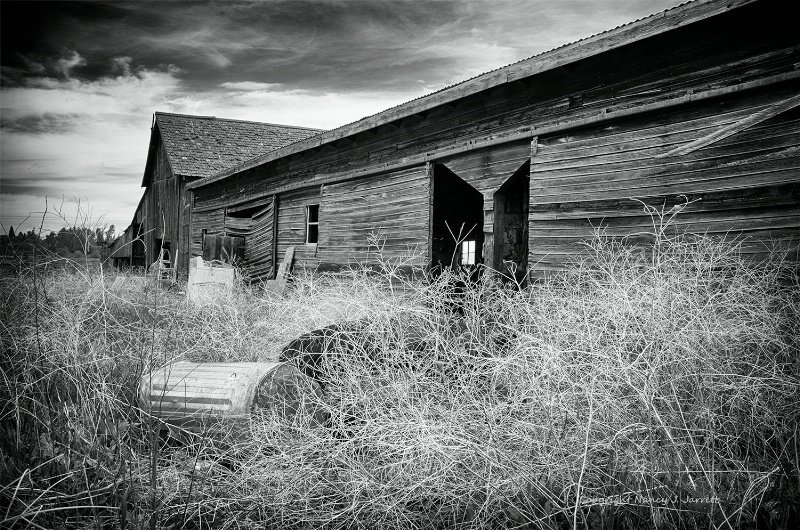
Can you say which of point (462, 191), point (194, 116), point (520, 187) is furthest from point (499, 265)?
point (194, 116)

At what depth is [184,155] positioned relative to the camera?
20.6 meters

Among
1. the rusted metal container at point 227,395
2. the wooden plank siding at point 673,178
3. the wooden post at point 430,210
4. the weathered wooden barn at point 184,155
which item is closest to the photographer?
the rusted metal container at point 227,395

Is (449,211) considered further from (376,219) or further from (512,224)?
(512,224)

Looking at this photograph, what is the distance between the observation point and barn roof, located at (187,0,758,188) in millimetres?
5459

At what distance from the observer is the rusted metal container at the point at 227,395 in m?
3.44

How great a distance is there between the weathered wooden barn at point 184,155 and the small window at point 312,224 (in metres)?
8.60

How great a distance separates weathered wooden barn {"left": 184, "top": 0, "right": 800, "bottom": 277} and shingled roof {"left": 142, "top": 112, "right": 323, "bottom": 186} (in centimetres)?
1100

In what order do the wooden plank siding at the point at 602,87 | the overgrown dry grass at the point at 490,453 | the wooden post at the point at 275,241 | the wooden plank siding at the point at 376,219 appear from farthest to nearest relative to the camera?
the wooden post at the point at 275,241 < the wooden plank siding at the point at 376,219 < the wooden plank siding at the point at 602,87 < the overgrown dry grass at the point at 490,453

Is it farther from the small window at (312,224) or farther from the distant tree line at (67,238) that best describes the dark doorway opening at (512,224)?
the small window at (312,224)

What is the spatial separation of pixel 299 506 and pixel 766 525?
2.49m

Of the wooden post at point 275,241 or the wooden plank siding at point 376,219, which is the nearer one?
the wooden plank siding at point 376,219

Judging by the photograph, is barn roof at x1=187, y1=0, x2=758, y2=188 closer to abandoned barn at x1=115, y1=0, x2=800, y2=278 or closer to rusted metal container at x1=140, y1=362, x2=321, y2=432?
abandoned barn at x1=115, y1=0, x2=800, y2=278

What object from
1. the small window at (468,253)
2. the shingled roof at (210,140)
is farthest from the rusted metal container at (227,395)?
the shingled roof at (210,140)

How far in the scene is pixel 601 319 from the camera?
3910 mm
